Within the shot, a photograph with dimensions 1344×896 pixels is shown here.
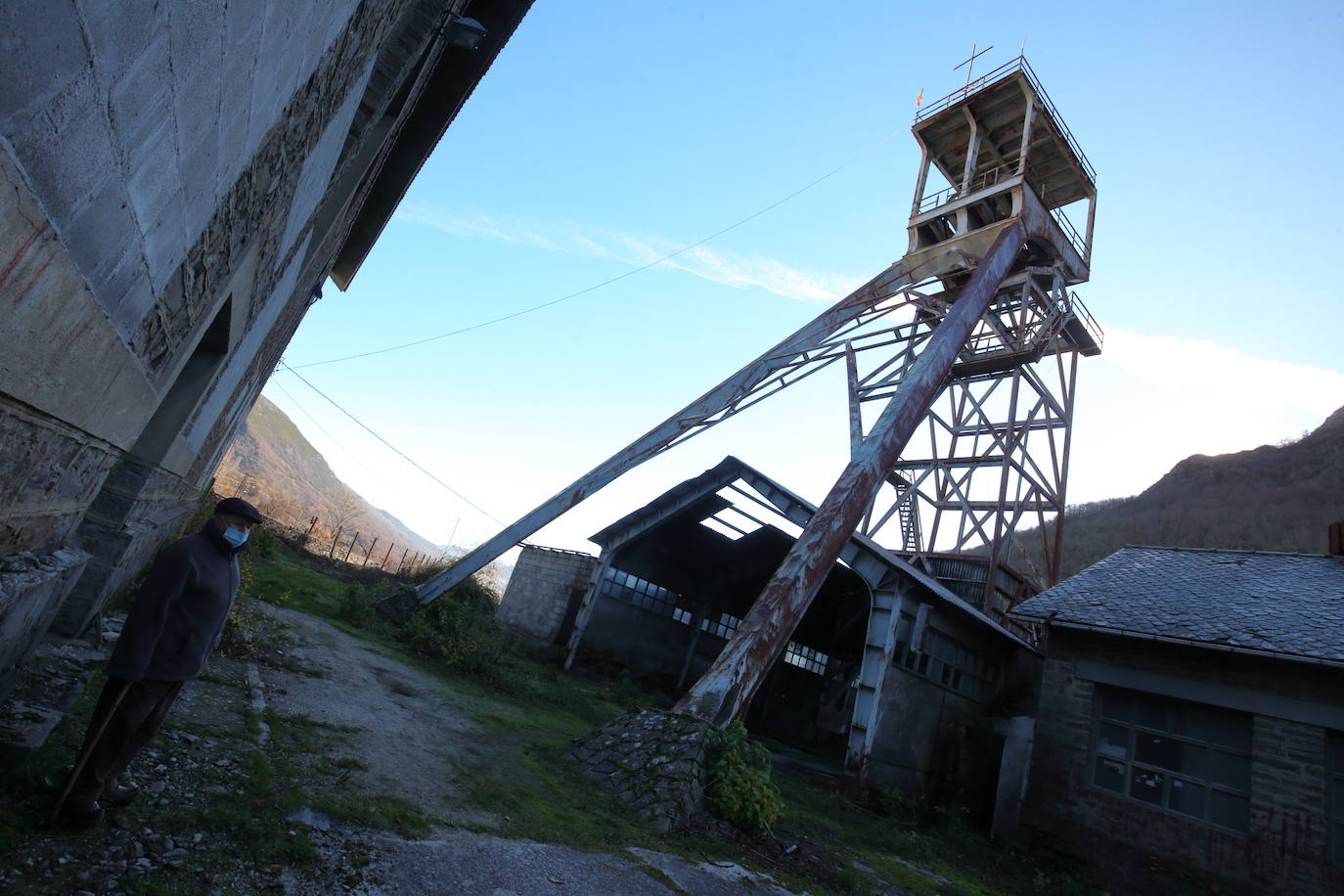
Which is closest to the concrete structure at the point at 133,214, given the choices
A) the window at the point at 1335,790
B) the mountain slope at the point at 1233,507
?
the window at the point at 1335,790

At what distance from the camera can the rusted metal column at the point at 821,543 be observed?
22.6 ft

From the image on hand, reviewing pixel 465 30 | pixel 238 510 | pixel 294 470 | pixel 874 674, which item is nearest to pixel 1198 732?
pixel 874 674

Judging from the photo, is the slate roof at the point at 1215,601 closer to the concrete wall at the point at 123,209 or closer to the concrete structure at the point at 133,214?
the concrete structure at the point at 133,214

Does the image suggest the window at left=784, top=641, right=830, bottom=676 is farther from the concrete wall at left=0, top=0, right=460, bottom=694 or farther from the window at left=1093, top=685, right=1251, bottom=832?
the concrete wall at left=0, top=0, right=460, bottom=694

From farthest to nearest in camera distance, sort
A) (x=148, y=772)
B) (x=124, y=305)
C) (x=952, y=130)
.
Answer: (x=952, y=130) < (x=148, y=772) < (x=124, y=305)

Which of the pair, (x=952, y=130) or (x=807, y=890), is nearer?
(x=807, y=890)

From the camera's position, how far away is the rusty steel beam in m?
10.9

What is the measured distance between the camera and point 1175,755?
9.30 metres

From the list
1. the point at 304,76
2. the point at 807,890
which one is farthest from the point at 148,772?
the point at 807,890

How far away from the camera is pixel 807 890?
4926 millimetres

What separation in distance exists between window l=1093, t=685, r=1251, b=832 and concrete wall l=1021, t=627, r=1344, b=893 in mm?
165

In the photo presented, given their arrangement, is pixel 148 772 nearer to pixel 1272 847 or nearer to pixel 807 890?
pixel 807 890

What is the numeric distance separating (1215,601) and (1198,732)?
7.70 feet

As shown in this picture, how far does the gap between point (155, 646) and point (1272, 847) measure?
11678 mm
